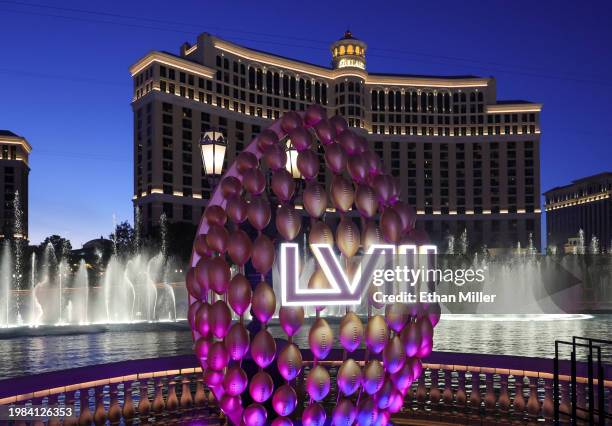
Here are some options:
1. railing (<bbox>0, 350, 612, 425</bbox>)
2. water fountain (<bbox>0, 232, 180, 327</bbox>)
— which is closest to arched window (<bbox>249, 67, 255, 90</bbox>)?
water fountain (<bbox>0, 232, 180, 327</bbox>)

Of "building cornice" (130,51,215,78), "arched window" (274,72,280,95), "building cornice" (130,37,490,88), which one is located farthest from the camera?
"arched window" (274,72,280,95)

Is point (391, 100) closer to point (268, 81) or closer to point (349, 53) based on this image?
point (349, 53)

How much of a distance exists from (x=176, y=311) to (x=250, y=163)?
116ft

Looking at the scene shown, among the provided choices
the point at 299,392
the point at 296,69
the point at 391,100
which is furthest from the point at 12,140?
the point at 299,392

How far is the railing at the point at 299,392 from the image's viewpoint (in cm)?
782

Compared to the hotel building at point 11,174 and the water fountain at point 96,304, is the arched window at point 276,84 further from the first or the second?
the water fountain at point 96,304

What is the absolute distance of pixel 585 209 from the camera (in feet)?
573

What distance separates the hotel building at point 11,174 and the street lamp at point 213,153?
124m

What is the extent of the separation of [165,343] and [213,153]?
14.9 meters

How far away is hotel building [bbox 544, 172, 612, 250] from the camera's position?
16100cm

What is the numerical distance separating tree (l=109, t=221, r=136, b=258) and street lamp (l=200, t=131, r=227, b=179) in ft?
234

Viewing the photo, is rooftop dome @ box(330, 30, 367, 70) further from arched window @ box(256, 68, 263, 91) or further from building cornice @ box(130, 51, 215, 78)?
building cornice @ box(130, 51, 215, 78)

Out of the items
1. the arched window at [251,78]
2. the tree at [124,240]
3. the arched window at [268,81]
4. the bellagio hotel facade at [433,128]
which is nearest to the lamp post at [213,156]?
the tree at [124,240]

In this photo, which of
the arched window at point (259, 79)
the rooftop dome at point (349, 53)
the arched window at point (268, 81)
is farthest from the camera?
the rooftop dome at point (349, 53)
